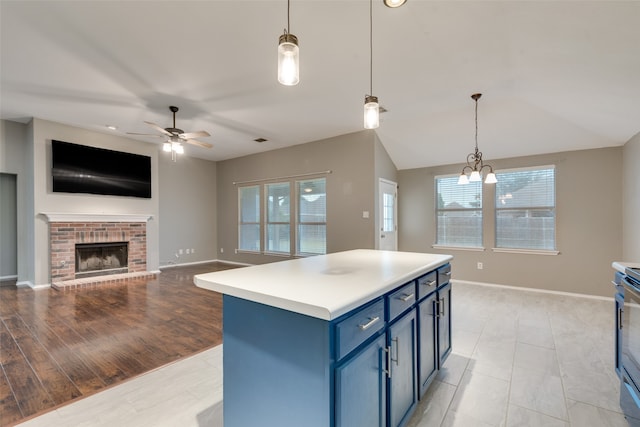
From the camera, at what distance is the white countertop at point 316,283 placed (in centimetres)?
109

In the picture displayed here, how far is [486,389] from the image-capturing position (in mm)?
2059

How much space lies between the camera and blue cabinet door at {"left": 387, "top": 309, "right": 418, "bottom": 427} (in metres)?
1.45

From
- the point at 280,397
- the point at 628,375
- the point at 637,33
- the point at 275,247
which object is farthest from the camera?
the point at 275,247

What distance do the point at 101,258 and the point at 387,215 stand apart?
225 inches

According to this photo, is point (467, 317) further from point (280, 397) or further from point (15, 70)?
point (15, 70)

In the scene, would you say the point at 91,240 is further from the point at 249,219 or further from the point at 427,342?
the point at 427,342

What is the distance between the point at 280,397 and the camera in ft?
3.95

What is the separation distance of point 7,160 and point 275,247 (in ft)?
16.2

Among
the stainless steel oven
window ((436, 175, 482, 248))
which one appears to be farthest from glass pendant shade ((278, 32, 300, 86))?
window ((436, 175, 482, 248))

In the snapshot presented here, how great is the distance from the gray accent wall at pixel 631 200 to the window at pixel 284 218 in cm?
443

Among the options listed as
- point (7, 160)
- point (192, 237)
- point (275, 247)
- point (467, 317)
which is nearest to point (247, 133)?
point (275, 247)

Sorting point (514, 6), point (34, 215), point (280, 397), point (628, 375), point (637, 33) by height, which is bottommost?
point (628, 375)

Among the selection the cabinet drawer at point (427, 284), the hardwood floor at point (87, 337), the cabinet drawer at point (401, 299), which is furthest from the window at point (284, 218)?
the cabinet drawer at point (401, 299)

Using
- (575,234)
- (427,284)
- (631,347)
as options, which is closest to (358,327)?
(427,284)
